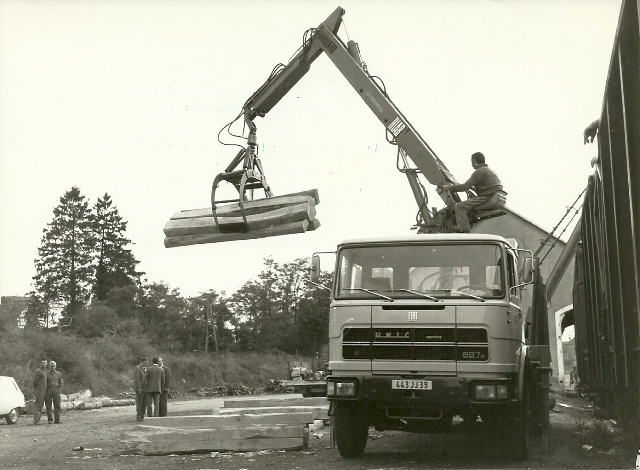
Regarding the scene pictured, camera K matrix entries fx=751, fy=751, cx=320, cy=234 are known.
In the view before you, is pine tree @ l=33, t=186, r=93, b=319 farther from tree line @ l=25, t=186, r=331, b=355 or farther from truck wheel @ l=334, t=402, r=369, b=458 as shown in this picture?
truck wheel @ l=334, t=402, r=369, b=458

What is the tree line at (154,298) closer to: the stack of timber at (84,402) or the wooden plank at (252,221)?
the stack of timber at (84,402)

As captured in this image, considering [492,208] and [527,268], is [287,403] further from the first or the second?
[527,268]

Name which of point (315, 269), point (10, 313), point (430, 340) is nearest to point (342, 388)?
point (430, 340)

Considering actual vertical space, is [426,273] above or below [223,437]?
above

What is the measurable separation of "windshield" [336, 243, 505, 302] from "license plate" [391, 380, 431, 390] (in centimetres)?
92

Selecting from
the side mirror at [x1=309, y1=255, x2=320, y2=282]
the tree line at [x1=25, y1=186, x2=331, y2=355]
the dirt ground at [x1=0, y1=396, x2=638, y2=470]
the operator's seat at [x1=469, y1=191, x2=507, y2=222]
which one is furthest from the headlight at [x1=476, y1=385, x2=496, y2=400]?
the tree line at [x1=25, y1=186, x2=331, y2=355]

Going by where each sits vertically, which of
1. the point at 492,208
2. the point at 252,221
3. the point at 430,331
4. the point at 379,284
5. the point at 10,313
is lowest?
the point at 430,331

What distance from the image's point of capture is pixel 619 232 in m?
8.28

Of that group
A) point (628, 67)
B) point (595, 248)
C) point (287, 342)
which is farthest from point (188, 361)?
point (628, 67)

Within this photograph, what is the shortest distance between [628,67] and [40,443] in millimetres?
12012

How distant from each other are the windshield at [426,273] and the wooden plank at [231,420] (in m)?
3.17

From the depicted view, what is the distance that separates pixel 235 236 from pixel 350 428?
2.83m

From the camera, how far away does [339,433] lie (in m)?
9.09

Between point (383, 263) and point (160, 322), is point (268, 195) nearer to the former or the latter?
point (383, 263)
